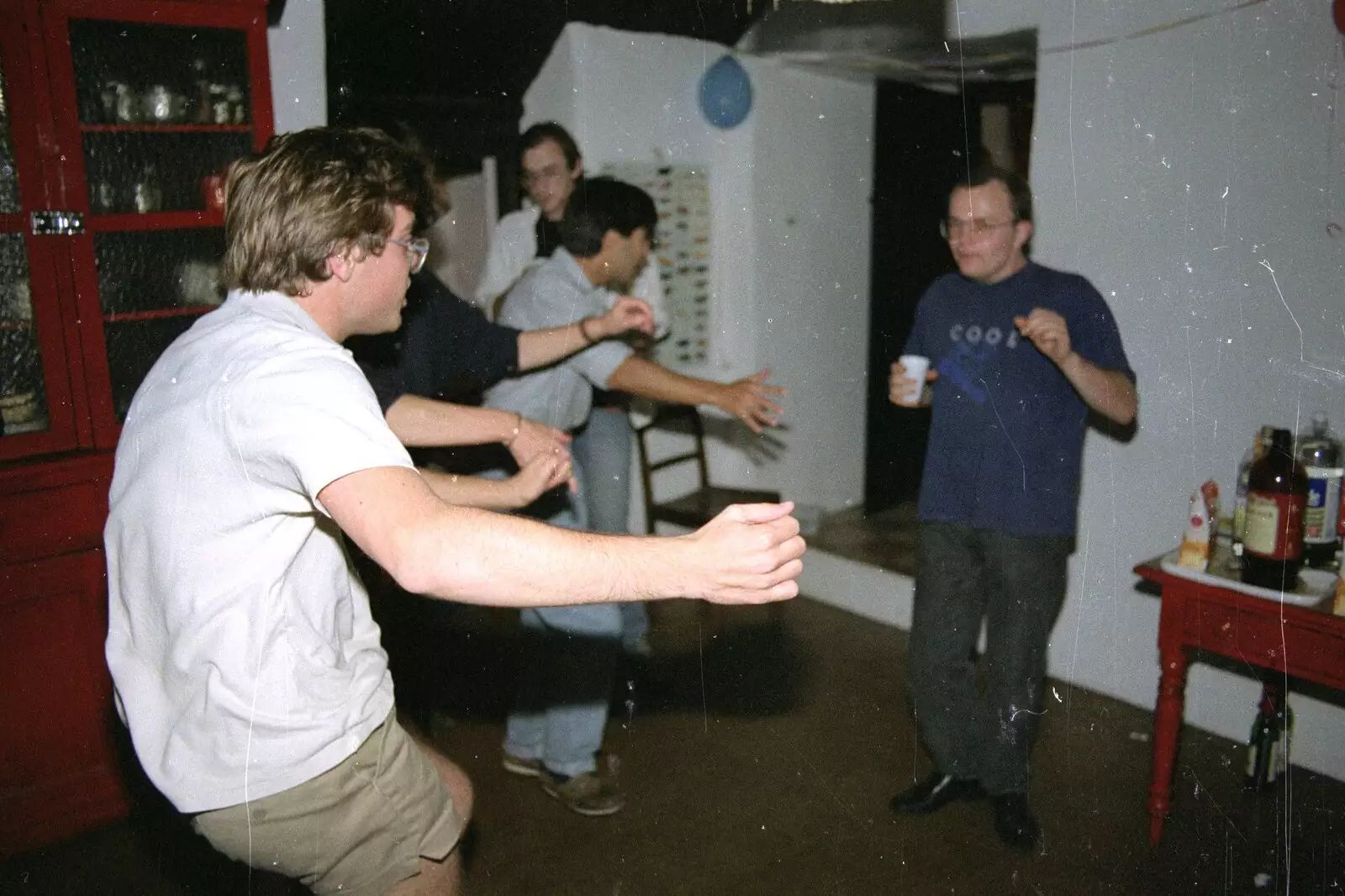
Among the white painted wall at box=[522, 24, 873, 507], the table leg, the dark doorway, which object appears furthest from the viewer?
the dark doorway

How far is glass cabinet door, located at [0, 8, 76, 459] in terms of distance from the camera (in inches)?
83.7

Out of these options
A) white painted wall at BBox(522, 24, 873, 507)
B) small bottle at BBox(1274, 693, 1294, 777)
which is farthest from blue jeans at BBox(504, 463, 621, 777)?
white painted wall at BBox(522, 24, 873, 507)

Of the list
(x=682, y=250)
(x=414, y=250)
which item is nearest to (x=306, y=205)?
(x=414, y=250)

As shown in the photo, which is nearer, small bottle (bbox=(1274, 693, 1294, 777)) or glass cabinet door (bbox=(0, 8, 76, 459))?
glass cabinet door (bbox=(0, 8, 76, 459))

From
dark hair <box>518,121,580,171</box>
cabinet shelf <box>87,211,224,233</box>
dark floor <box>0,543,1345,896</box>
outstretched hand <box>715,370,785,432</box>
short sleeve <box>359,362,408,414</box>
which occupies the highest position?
dark hair <box>518,121,580,171</box>

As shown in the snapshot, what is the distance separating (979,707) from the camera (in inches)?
93.4

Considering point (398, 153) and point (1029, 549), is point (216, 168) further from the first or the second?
point (1029, 549)

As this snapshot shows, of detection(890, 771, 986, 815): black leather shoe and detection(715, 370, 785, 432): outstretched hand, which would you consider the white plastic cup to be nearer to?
detection(715, 370, 785, 432): outstretched hand

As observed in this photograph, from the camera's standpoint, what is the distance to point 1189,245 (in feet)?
8.15

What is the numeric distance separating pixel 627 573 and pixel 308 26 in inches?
99.4

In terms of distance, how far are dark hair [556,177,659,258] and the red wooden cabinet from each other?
944 millimetres

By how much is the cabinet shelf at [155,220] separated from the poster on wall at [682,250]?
1.72m

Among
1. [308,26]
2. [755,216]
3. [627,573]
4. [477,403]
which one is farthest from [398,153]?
[755,216]

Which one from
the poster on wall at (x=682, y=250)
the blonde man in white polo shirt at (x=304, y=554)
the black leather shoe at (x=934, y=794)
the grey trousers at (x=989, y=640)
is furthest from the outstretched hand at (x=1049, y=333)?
the poster on wall at (x=682, y=250)
